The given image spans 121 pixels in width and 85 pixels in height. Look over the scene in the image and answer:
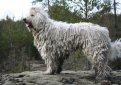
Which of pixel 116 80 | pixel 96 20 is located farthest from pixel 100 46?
pixel 96 20

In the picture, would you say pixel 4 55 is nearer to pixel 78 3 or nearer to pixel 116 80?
pixel 78 3

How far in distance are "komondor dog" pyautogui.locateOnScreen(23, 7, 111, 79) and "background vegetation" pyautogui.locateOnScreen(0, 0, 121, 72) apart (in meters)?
6.56

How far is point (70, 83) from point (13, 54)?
50.6ft

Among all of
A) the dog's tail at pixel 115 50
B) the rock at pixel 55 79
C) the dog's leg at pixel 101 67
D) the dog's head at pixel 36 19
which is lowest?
the rock at pixel 55 79

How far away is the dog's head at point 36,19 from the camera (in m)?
12.0

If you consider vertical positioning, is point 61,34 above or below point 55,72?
above

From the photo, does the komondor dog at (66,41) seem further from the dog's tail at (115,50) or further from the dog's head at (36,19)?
the dog's tail at (115,50)

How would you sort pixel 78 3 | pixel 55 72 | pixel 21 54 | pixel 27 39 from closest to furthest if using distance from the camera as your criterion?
1. pixel 55 72
2. pixel 78 3
3. pixel 21 54
4. pixel 27 39

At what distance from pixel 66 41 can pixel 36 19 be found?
1.01 metres

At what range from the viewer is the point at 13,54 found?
2662 cm

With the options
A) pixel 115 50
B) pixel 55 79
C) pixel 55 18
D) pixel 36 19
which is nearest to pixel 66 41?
pixel 36 19

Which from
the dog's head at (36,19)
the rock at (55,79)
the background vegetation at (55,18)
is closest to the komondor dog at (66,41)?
the dog's head at (36,19)

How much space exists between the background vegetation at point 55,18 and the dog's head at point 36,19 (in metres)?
6.68

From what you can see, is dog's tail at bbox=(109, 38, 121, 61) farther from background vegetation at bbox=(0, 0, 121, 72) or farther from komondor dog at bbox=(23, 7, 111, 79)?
background vegetation at bbox=(0, 0, 121, 72)
